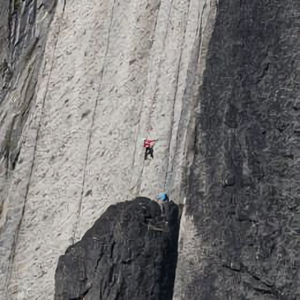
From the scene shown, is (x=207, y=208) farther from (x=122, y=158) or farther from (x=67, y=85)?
(x=67, y=85)

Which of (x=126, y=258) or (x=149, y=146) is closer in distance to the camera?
(x=126, y=258)

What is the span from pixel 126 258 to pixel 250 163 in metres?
0.32

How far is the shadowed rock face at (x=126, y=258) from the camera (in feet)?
4.53

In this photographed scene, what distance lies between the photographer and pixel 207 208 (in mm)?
1408

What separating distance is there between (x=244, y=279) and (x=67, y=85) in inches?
24.2

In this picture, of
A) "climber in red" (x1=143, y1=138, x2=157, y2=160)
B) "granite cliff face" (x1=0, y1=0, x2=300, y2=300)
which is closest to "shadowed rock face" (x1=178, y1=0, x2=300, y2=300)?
"granite cliff face" (x1=0, y1=0, x2=300, y2=300)

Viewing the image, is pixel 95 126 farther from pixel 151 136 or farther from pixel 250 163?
pixel 250 163

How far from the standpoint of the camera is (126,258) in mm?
1386

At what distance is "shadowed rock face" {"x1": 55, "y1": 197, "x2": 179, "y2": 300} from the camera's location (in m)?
1.38

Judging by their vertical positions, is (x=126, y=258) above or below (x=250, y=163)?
below

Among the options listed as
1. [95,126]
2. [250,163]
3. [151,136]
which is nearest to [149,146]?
[151,136]

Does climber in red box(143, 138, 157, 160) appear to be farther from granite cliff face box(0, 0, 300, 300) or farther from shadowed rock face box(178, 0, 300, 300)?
shadowed rock face box(178, 0, 300, 300)

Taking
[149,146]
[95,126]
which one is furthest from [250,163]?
[95,126]

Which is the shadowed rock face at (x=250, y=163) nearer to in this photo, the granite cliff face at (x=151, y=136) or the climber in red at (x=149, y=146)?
the granite cliff face at (x=151, y=136)
